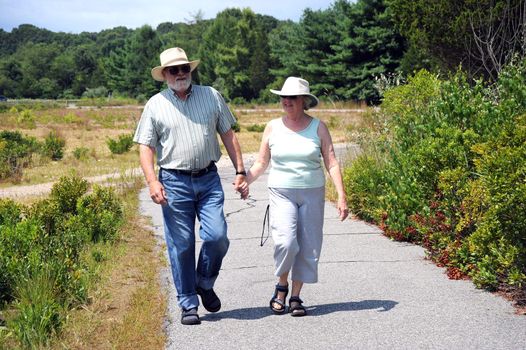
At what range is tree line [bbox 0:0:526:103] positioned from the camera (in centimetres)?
2008

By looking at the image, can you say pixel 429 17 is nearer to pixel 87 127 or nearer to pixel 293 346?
pixel 293 346

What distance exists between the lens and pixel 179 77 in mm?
5836

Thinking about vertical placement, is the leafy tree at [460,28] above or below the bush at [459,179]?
above

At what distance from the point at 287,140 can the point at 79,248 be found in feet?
11.1

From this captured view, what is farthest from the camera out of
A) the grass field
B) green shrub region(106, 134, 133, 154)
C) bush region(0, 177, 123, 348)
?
green shrub region(106, 134, 133, 154)

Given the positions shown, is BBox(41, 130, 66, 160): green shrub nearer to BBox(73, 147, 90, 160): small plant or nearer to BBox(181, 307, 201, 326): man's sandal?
BBox(73, 147, 90, 160): small plant

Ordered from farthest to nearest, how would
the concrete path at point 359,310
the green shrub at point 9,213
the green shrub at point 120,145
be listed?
1. the green shrub at point 120,145
2. the green shrub at point 9,213
3. the concrete path at point 359,310

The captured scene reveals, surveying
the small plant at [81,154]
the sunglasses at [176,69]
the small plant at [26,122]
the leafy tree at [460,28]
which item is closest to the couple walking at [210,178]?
the sunglasses at [176,69]

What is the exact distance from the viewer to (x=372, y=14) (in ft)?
159

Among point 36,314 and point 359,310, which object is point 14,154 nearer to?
point 36,314

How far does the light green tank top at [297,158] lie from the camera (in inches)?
232

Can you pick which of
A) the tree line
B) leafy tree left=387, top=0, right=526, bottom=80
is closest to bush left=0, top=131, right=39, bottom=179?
the tree line

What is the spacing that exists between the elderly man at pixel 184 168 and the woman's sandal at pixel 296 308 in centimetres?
62

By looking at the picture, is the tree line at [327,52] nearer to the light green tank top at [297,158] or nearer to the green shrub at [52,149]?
the light green tank top at [297,158]
